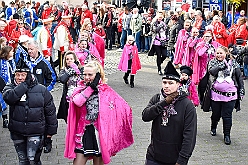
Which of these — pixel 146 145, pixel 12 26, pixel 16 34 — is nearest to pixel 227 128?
pixel 146 145

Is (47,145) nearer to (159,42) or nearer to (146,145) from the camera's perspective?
(146,145)

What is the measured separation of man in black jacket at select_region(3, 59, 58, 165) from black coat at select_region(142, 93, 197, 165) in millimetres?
1491

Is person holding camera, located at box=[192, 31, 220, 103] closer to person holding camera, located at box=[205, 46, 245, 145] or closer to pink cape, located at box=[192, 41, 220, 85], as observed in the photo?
pink cape, located at box=[192, 41, 220, 85]

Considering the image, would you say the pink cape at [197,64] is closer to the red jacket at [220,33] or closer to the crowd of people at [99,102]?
the crowd of people at [99,102]

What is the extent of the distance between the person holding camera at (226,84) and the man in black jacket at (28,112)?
10.6 feet

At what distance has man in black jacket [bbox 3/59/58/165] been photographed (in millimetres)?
5086

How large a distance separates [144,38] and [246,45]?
6814 mm

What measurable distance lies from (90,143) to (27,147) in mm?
884

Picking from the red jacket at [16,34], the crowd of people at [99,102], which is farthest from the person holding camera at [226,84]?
the red jacket at [16,34]

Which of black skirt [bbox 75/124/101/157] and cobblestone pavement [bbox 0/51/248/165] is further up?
black skirt [bbox 75/124/101/157]

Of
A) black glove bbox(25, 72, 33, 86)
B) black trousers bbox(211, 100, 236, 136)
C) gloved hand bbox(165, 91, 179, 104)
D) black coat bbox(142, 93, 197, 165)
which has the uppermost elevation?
black glove bbox(25, 72, 33, 86)

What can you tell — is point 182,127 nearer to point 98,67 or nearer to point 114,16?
point 98,67

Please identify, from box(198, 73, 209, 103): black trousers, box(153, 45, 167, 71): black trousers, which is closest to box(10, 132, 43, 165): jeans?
box(198, 73, 209, 103): black trousers

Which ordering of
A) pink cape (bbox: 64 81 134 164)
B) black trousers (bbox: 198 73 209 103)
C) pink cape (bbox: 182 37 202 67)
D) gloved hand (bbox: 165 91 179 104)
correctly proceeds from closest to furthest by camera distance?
gloved hand (bbox: 165 91 179 104), pink cape (bbox: 64 81 134 164), black trousers (bbox: 198 73 209 103), pink cape (bbox: 182 37 202 67)
